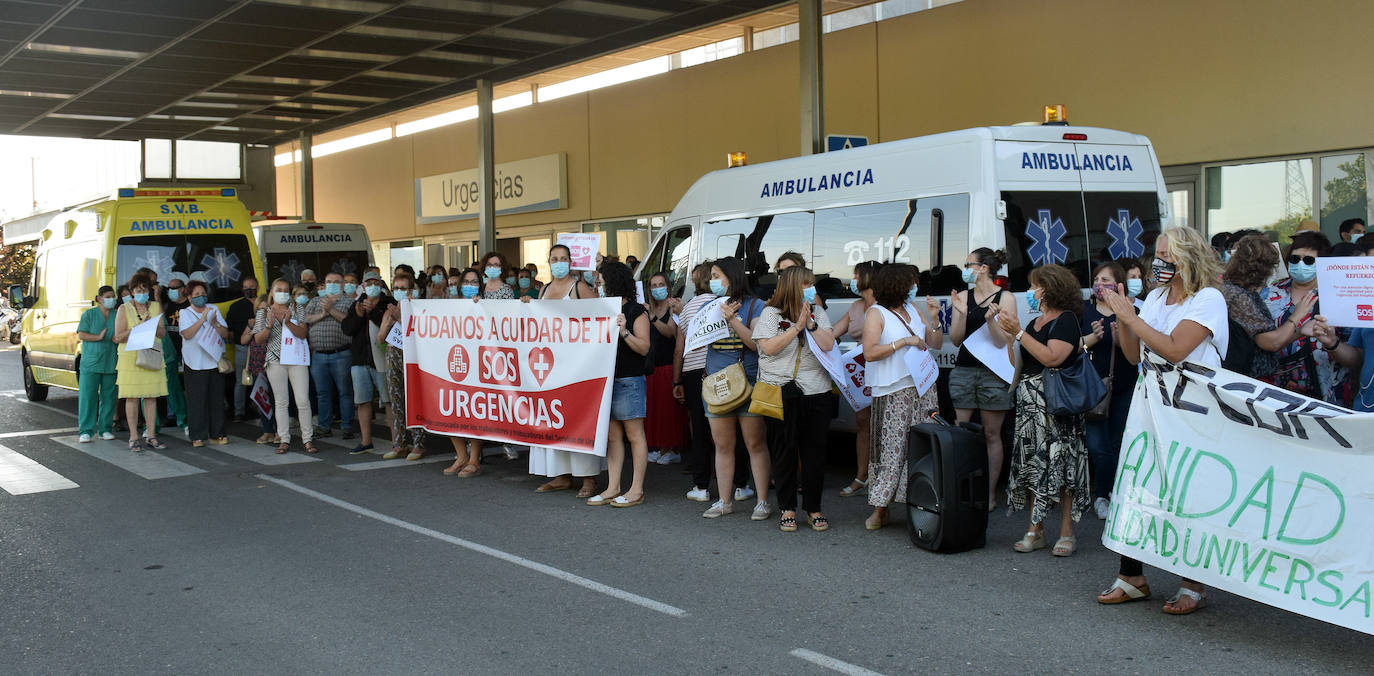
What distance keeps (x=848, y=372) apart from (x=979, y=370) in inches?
53.1

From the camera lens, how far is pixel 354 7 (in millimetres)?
15625

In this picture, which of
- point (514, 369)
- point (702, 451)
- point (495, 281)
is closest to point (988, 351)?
point (702, 451)

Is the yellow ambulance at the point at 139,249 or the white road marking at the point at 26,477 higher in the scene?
the yellow ambulance at the point at 139,249

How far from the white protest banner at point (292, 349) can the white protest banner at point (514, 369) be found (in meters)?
1.73

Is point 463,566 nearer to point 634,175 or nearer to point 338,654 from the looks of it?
point 338,654

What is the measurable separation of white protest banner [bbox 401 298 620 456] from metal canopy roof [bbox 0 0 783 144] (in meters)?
7.28

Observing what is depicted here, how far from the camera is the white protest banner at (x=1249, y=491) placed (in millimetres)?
4777

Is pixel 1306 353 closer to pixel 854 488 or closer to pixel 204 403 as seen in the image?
pixel 854 488

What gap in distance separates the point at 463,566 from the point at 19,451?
7564 mm

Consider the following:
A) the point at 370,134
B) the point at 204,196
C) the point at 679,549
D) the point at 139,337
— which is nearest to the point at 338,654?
the point at 679,549

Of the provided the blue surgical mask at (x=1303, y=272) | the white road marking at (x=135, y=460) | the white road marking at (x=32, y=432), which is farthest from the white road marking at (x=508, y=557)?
the white road marking at (x=32, y=432)

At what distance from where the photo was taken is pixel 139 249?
1410 cm

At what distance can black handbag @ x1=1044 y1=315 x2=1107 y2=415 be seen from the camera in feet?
20.7

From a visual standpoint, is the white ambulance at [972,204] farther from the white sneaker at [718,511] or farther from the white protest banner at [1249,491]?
the white protest banner at [1249,491]
